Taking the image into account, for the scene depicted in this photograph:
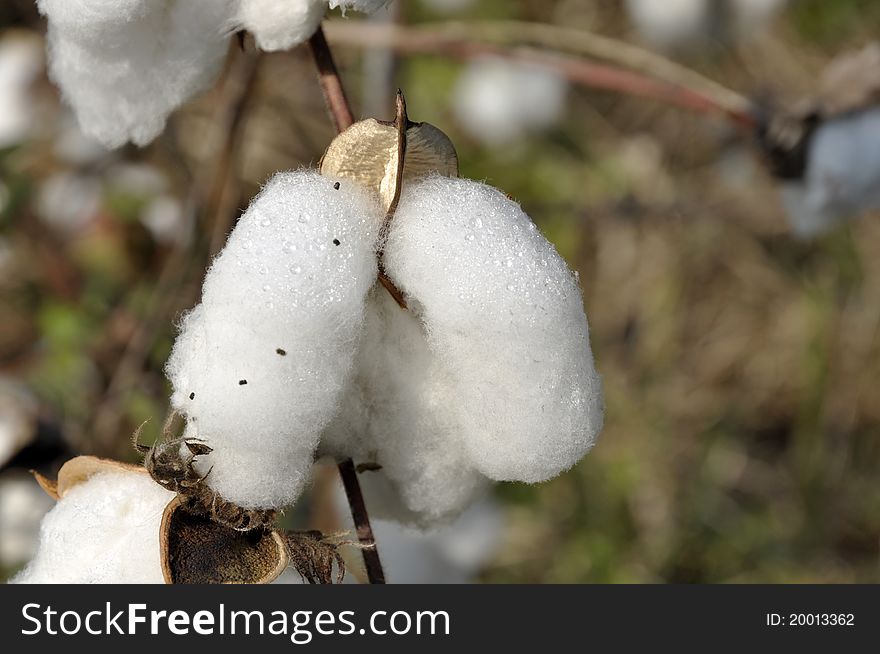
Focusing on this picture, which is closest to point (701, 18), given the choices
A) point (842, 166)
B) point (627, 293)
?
point (842, 166)

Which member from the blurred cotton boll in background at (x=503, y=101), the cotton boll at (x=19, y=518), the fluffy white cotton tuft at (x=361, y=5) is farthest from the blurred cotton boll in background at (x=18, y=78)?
the fluffy white cotton tuft at (x=361, y=5)

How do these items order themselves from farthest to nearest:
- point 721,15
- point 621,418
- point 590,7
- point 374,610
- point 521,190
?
1. point 590,7
2. point 521,190
3. point 621,418
4. point 721,15
5. point 374,610

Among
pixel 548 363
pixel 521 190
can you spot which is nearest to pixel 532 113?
pixel 521 190

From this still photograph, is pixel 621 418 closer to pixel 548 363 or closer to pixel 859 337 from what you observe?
pixel 859 337

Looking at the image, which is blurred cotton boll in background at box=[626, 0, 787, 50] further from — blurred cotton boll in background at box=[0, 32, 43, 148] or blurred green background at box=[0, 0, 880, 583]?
blurred cotton boll in background at box=[0, 32, 43, 148]

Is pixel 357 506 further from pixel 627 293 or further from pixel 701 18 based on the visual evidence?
pixel 627 293

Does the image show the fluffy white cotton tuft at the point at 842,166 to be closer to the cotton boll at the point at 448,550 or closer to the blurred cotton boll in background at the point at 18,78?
the cotton boll at the point at 448,550
